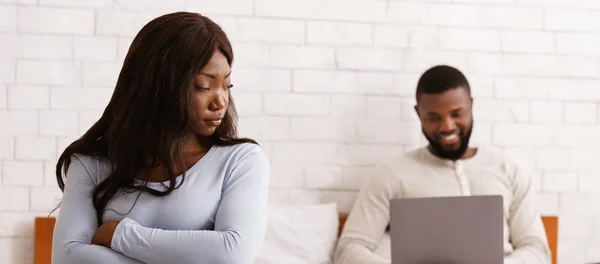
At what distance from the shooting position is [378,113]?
3400 millimetres

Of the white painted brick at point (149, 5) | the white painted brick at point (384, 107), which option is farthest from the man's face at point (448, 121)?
the white painted brick at point (149, 5)

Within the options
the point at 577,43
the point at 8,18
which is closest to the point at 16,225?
the point at 8,18

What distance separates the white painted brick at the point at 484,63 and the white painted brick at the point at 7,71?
1.71 metres

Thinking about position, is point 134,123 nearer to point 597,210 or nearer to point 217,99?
point 217,99

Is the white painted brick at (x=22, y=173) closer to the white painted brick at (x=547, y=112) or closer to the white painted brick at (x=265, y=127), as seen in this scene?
the white painted brick at (x=265, y=127)

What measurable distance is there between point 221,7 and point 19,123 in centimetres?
83

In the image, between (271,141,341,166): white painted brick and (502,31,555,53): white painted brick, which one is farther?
(502,31,555,53): white painted brick

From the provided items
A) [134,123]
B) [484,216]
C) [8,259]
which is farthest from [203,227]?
[8,259]

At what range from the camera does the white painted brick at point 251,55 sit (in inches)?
129

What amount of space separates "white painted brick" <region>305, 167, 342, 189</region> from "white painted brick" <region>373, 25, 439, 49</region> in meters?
0.51

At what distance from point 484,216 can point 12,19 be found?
1.76 m

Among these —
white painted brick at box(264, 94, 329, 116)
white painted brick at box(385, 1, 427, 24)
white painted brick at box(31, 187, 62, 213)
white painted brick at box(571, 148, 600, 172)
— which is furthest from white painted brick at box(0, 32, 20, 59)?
white painted brick at box(571, 148, 600, 172)

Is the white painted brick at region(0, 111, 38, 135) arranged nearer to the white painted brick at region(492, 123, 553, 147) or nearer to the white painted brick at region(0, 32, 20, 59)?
the white painted brick at region(0, 32, 20, 59)

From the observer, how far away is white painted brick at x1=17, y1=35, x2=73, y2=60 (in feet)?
10.2
